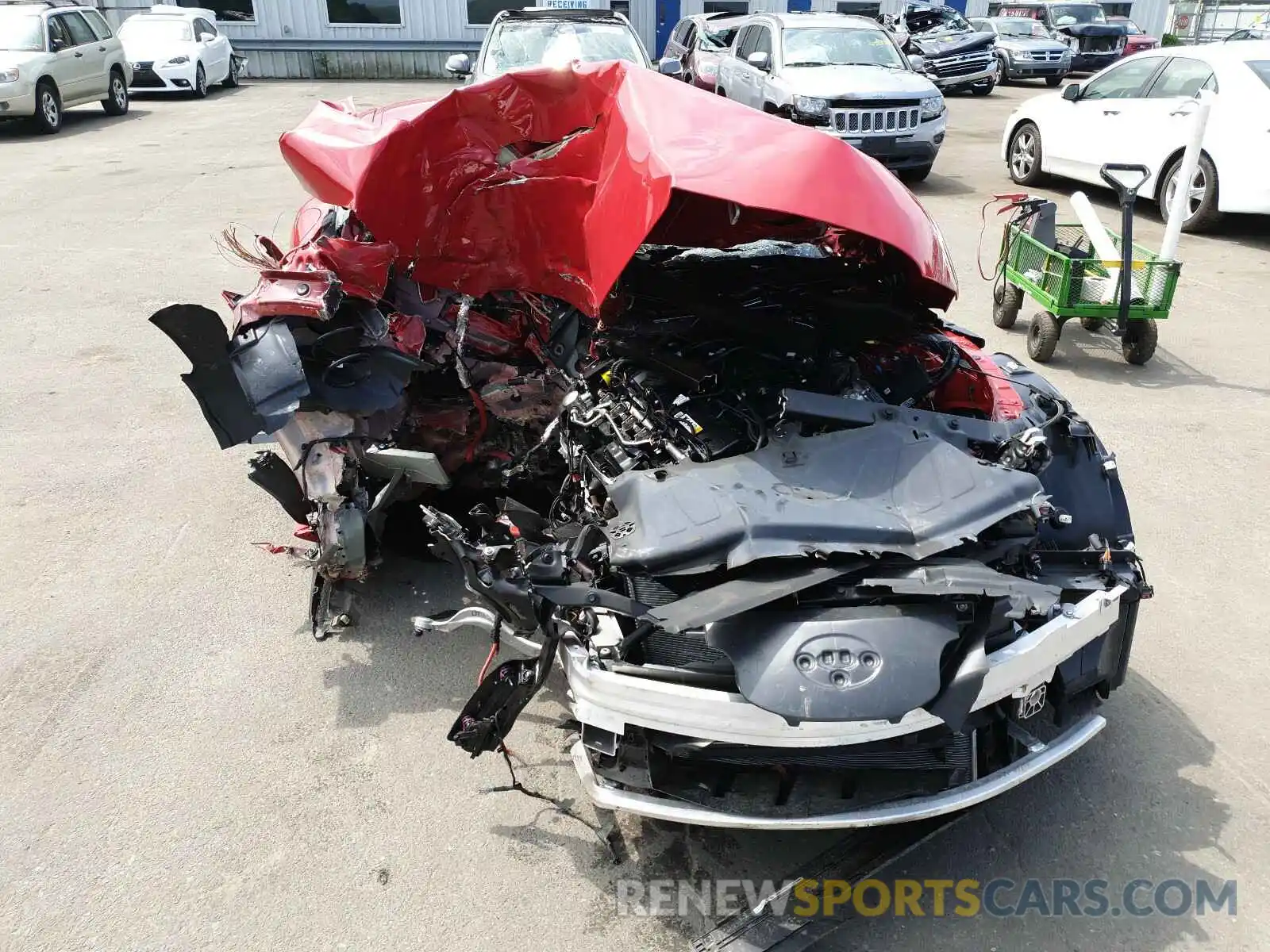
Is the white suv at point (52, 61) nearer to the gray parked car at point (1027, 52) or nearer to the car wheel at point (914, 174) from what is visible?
the car wheel at point (914, 174)

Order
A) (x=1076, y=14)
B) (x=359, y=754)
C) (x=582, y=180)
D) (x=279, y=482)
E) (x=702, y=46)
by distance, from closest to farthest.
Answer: (x=359, y=754)
(x=582, y=180)
(x=279, y=482)
(x=702, y=46)
(x=1076, y=14)

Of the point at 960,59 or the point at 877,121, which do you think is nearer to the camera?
the point at 877,121

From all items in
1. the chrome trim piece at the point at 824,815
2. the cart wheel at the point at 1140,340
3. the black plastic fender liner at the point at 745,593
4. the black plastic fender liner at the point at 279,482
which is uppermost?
the black plastic fender liner at the point at 745,593

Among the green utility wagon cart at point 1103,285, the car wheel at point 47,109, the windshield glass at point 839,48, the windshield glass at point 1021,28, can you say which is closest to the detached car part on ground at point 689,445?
the green utility wagon cart at point 1103,285

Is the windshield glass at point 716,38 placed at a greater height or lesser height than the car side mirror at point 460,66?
greater

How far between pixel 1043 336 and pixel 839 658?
5.10m

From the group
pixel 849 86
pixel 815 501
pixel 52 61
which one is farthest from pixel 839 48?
pixel 52 61

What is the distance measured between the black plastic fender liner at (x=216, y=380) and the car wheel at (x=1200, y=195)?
31.0ft

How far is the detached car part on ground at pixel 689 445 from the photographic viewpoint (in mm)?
2195

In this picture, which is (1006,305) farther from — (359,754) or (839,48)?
(839,48)

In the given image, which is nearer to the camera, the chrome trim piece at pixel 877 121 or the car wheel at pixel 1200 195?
the car wheel at pixel 1200 195

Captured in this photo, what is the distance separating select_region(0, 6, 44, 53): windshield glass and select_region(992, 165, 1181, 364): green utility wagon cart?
602 inches

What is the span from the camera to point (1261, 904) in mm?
2512

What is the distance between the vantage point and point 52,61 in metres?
14.3
